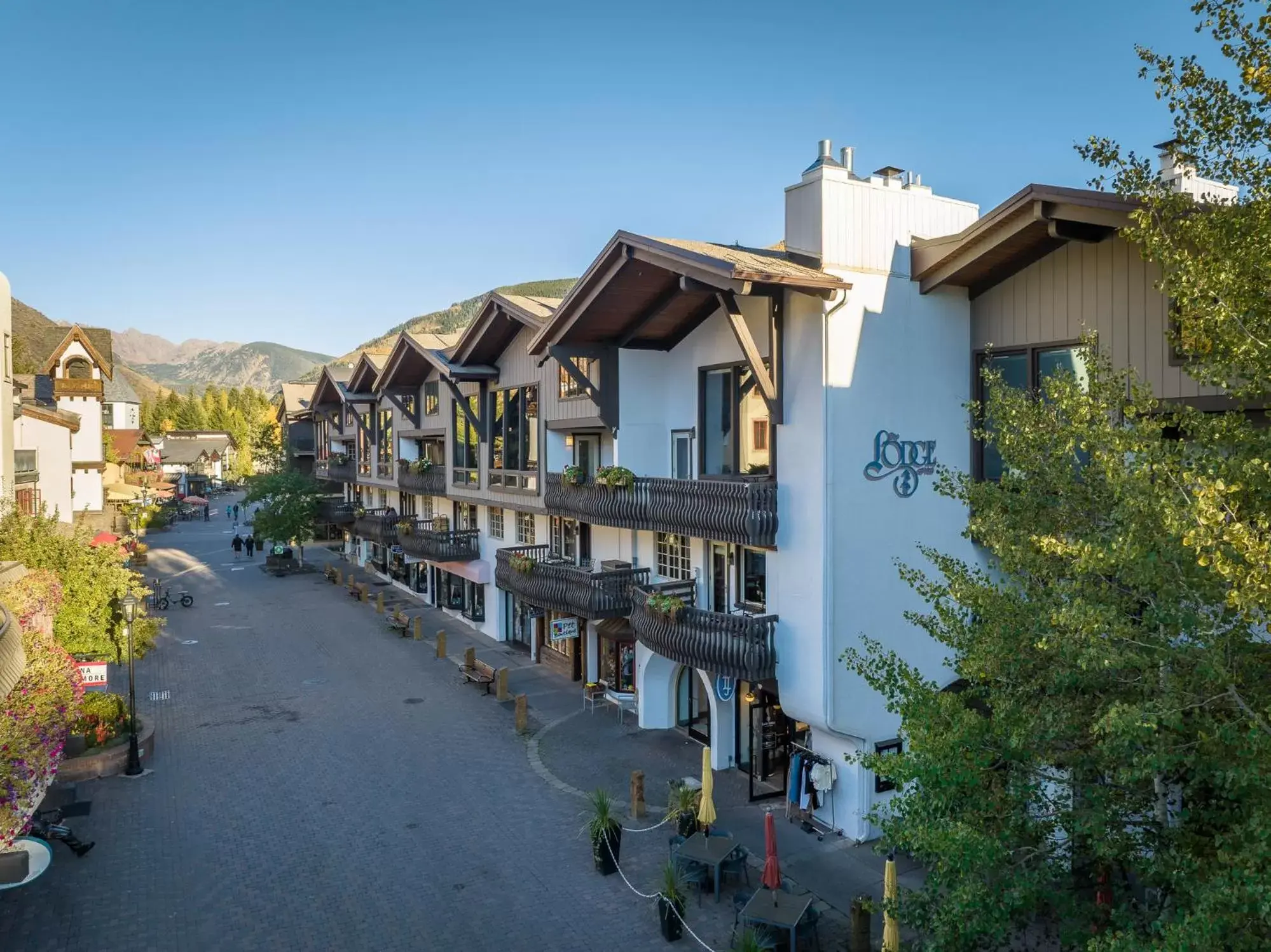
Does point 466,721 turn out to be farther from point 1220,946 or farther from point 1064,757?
point 1220,946

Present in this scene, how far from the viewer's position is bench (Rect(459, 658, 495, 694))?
79.6 feet

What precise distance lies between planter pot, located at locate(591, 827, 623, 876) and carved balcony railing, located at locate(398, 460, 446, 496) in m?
20.4

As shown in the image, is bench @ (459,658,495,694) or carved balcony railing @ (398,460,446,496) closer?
bench @ (459,658,495,694)

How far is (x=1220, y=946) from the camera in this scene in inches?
197

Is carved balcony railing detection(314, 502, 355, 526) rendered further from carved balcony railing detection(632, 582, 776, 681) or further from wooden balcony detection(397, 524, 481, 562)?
carved balcony railing detection(632, 582, 776, 681)

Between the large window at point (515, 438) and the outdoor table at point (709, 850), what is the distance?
43.3ft

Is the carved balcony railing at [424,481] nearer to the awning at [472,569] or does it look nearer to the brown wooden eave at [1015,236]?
the awning at [472,569]

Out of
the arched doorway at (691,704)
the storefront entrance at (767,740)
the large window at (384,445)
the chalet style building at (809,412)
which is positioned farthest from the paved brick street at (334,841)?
the large window at (384,445)

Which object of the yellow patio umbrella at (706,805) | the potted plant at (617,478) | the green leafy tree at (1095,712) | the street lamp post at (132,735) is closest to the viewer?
the green leafy tree at (1095,712)

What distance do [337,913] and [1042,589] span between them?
11.1 metres

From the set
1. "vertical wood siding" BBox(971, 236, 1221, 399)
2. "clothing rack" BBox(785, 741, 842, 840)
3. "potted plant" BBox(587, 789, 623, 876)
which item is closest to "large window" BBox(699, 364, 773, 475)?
"vertical wood siding" BBox(971, 236, 1221, 399)

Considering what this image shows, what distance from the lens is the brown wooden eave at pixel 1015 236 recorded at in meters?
12.4

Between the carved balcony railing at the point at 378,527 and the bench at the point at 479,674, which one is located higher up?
the carved balcony railing at the point at 378,527

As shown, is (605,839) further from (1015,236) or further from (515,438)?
(515,438)
